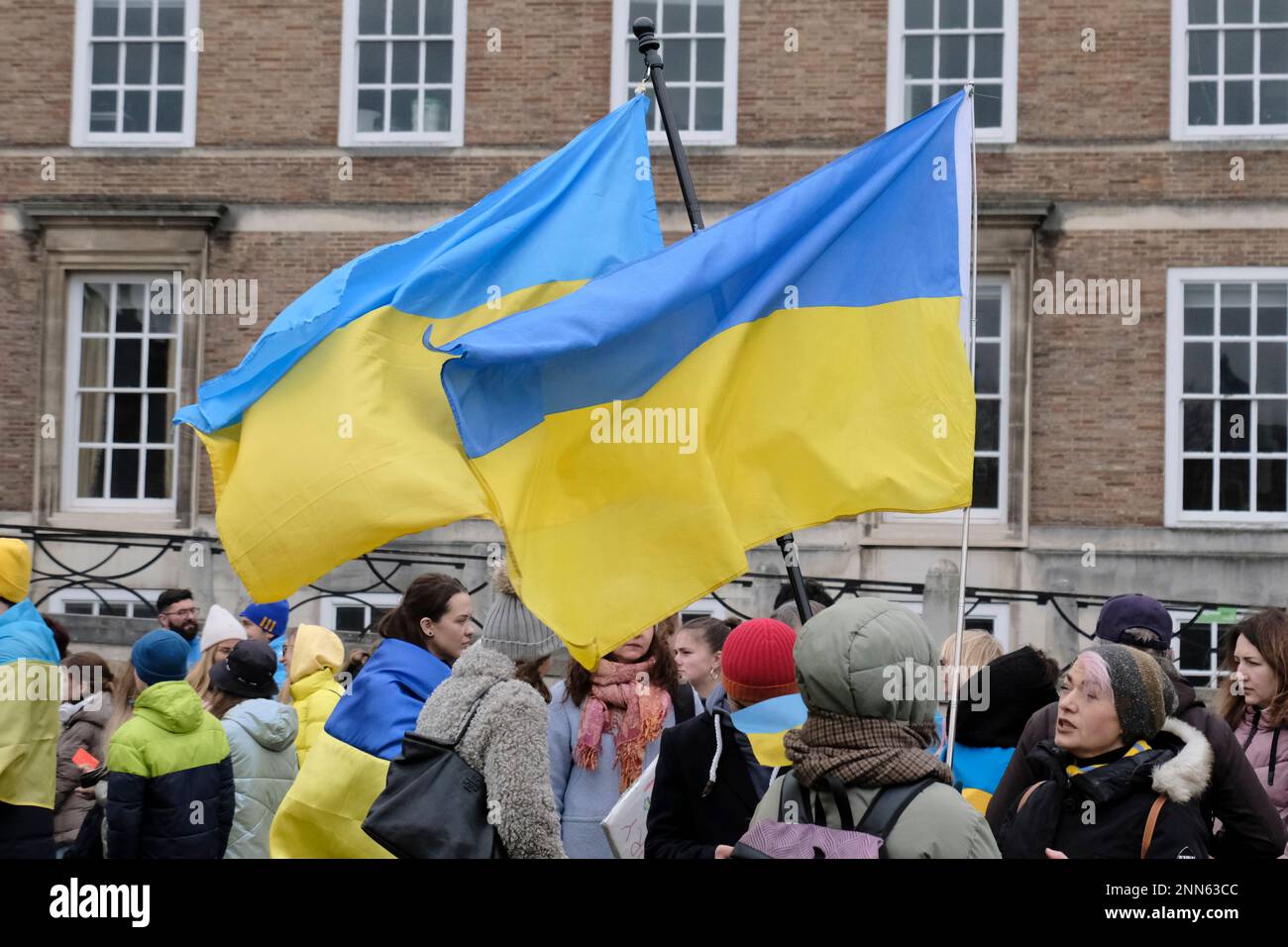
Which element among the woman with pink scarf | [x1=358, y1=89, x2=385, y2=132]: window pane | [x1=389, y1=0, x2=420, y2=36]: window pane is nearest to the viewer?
the woman with pink scarf

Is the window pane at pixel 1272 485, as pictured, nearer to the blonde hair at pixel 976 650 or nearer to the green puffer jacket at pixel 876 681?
the blonde hair at pixel 976 650

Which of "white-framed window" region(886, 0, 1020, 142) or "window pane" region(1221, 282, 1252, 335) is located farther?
"white-framed window" region(886, 0, 1020, 142)

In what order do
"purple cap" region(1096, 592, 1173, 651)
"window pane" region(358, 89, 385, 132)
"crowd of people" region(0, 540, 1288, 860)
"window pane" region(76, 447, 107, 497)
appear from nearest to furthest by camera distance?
1. "crowd of people" region(0, 540, 1288, 860)
2. "purple cap" region(1096, 592, 1173, 651)
3. "window pane" region(358, 89, 385, 132)
4. "window pane" region(76, 447, 107, 497)

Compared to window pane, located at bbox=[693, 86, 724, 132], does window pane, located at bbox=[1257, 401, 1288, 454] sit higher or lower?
lower

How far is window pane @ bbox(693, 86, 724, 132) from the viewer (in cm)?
1791

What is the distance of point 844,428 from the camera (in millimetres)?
5629

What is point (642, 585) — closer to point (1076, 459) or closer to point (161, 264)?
point (1076, 459)

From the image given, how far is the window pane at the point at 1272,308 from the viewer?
1720 centimetres

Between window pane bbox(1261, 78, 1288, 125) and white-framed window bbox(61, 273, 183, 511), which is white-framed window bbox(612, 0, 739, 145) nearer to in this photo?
window pane bbox(1261, 78, 1288, 125)

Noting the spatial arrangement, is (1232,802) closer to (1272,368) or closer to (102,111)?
(1272,368)

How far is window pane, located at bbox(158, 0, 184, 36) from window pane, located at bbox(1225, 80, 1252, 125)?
11.8 meters

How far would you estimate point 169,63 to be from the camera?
18625mm

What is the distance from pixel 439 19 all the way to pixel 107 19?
12.9 ft

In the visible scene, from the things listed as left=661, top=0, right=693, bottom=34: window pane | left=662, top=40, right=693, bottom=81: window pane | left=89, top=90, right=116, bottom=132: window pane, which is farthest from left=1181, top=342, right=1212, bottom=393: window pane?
left=89, top=90, right=116, bottom=132: window pane
